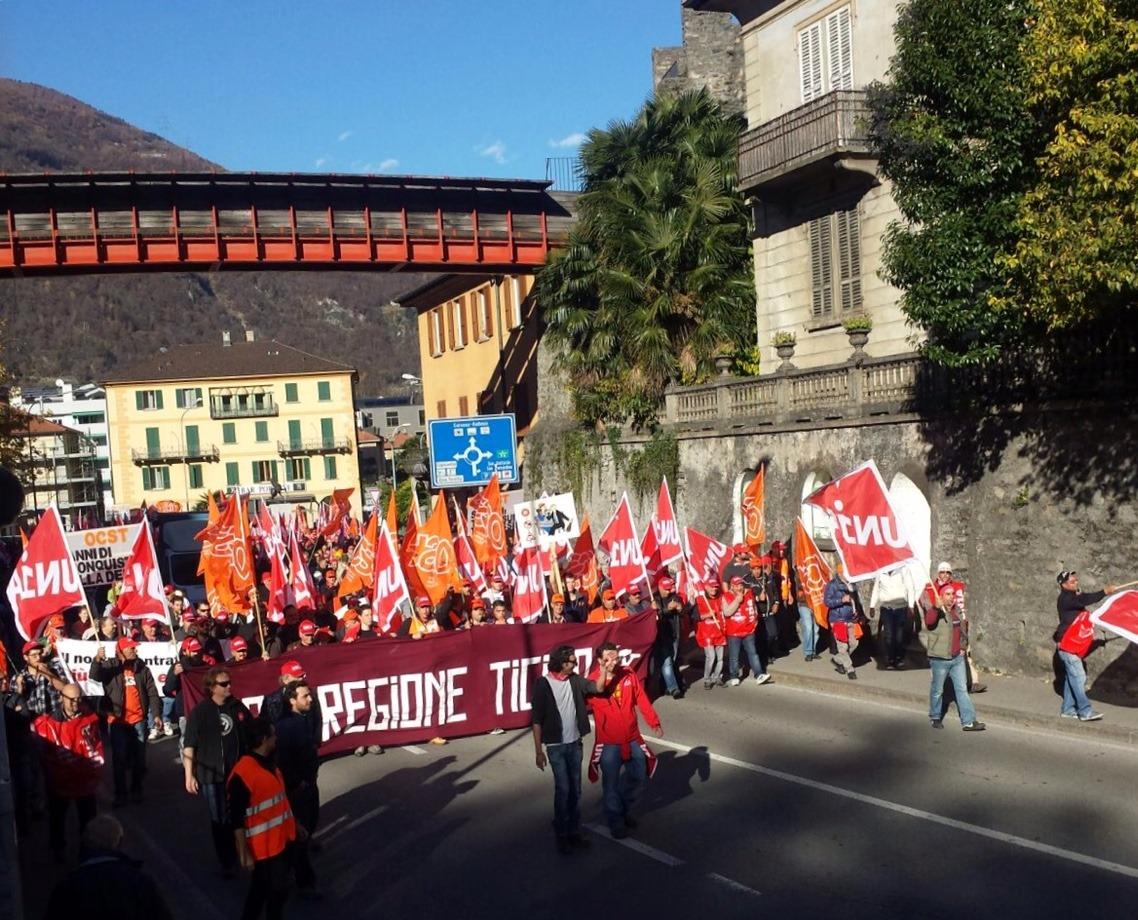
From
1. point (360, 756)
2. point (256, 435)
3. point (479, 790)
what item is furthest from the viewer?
point (256, 435)

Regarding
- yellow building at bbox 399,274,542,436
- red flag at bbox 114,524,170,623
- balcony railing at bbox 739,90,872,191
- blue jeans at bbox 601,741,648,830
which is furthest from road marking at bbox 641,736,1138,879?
yellow building at bbox 399,274,542,436

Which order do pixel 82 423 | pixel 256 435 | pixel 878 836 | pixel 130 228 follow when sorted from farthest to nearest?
pixel 82 423 → pixel 256 435 → pixel 130 228 → pixel 878 836

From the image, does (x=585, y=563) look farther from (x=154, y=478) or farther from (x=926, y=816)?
(x=154, y=478)

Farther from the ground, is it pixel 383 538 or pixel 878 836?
pixel 383 538

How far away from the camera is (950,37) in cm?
1490

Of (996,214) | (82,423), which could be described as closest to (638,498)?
(996,214)

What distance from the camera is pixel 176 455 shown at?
94688 mm

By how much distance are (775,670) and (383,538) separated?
18.8ft

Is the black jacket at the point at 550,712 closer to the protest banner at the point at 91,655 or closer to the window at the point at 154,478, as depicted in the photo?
the protest banner at the point at 91,655

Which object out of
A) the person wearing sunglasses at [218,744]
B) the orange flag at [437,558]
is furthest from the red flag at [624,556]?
the person wearing sunglasses at [218,744]

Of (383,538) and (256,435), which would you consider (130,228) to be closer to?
(383,538)

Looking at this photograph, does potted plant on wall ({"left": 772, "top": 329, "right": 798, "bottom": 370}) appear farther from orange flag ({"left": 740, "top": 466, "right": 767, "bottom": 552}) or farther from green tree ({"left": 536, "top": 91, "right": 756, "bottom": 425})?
orange flag ({"left": 740, "top": 466, "right": 767, "bottom": 552})

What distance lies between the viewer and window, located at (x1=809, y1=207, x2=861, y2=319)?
83.6ft

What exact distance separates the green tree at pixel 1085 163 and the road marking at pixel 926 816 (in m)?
5.39
